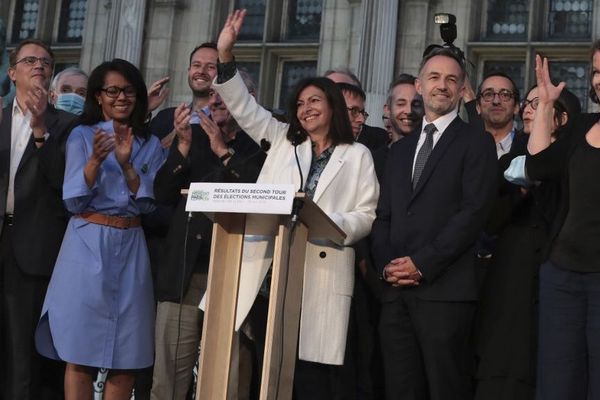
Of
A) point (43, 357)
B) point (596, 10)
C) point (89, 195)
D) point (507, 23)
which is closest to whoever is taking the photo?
point (89, 195)

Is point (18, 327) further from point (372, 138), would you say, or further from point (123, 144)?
point (372, 138)

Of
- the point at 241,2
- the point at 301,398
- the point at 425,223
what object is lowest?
the point at 301,398

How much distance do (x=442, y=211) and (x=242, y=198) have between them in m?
1.14

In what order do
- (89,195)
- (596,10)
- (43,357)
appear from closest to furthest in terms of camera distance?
(89,195), (43,357), (596,10)

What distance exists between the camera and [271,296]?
15.5ft

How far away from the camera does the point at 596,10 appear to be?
11578mm

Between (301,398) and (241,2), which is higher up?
(241,2)

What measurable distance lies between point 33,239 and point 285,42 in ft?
25.4

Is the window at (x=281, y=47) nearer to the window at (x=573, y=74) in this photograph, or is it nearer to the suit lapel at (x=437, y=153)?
the window at (x=573, y=74)

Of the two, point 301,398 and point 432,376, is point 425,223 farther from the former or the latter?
point 301,398

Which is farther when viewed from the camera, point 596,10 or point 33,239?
point 596,10

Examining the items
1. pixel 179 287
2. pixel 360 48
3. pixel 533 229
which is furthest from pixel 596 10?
pixel 179 287

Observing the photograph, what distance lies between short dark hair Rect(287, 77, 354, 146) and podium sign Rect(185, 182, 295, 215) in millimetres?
1025

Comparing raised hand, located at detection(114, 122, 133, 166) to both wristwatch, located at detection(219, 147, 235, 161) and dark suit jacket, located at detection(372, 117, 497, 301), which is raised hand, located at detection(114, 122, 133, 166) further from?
dark suit jacket, located at detection(372, 117, 497, 301)
